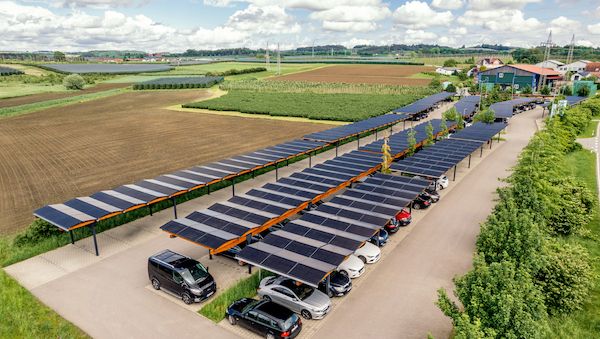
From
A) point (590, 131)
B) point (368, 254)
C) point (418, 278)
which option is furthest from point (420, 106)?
point (418, 278)

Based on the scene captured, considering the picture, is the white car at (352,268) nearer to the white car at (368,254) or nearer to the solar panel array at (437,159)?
the white car at (368,254)

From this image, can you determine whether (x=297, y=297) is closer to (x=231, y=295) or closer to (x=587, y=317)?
(x=231, y=295)

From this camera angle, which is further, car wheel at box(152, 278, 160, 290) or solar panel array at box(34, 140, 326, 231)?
solar panel array at box(34, 140, 326, 231)

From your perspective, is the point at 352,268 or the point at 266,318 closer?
the point at 266,318

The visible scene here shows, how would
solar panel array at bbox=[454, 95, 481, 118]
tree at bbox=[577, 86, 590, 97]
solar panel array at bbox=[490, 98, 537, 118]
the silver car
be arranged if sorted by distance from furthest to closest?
tree at bbox=[577, 86, 590, 97] → solar panel array at bbox=[454, 95, 481, 118] → solar panel array at bbox=[490, 98, 537, 118] → the silver car

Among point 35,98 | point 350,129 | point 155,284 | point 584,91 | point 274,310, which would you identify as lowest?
point 155,284

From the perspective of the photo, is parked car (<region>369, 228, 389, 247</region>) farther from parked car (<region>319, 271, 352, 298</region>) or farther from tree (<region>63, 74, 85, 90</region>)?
tree (<region>63, 74, 85, 90</region>)

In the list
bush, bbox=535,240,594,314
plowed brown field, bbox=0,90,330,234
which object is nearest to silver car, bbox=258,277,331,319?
bush, bbox=535,240,594,314
